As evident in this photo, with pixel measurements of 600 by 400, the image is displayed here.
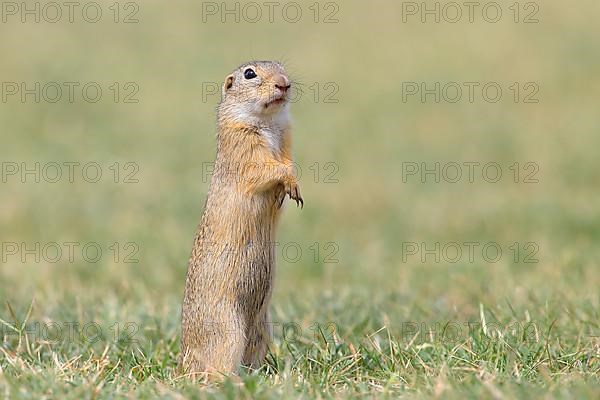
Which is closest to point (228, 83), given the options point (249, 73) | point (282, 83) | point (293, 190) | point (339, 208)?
point (249, 73)

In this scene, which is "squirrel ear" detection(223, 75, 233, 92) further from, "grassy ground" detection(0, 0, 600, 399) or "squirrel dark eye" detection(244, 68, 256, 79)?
"grassy ground" detection(0, 0, 600, 399)

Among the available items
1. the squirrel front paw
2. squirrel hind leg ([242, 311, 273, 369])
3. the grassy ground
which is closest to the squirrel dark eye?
the squirrel front paw

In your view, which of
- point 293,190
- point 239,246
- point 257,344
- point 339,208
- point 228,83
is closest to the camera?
point 293,190

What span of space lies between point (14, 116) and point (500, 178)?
22.7 ft

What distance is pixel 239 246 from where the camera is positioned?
15.9 feet

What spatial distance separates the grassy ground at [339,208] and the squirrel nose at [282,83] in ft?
4.36

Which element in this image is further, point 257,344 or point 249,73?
point 249,73

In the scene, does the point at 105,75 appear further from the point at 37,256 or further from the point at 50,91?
the point at 37,256

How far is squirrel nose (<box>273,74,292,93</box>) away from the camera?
4.96 m

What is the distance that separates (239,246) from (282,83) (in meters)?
0.86

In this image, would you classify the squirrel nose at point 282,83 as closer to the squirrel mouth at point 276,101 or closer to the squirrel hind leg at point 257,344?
the squirrel mouth at point 276,101

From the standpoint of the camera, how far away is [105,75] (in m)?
15.6

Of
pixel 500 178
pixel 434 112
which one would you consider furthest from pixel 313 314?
pixel 434 112

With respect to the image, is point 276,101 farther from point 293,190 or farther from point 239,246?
point 239,246
